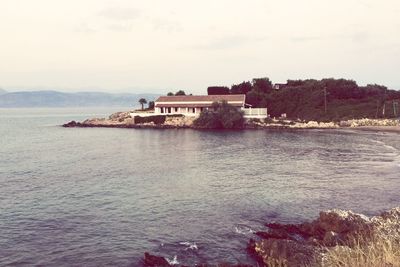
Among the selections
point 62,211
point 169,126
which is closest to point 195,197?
point 62,211

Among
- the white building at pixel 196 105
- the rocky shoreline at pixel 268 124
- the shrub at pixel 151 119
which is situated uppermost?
the white building at pixel 196 105

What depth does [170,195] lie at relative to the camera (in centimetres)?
3622

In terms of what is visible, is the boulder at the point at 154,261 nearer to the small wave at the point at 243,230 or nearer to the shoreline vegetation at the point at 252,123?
the small wave at the point at 243,230

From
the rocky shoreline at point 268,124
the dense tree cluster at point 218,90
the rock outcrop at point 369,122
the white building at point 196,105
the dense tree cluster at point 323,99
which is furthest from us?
the dense tree cluster at point 218,90

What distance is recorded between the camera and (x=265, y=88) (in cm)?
13638

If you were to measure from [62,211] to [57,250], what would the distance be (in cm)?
796

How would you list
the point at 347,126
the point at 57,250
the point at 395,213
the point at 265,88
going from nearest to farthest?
1. the point at 57,250
2. the point at 395,213
3. the point at 347,126
4. the point at 265,88

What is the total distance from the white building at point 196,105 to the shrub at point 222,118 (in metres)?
5.87

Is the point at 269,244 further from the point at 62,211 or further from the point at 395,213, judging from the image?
the point at 62,211

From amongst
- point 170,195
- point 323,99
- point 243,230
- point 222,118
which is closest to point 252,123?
point 222,118

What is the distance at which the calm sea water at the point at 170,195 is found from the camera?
23969mm

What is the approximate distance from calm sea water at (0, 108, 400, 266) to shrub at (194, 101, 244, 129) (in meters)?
35.1

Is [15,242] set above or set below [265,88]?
below

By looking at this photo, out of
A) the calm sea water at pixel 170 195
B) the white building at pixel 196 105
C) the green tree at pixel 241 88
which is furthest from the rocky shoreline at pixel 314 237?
the green tree at pixel 241 88
